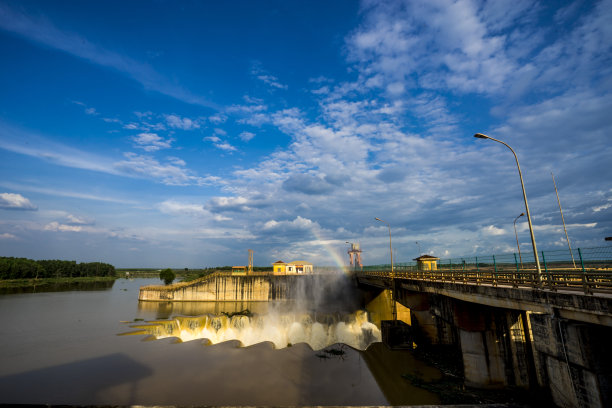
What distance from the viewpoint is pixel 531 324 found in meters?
13.2

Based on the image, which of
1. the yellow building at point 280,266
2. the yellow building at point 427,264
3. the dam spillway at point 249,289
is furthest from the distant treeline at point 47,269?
the yellow building at point 427,264

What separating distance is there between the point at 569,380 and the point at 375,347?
25701 millimetres

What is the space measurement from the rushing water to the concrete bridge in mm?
5604

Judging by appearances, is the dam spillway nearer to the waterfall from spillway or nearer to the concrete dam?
the concrete dam

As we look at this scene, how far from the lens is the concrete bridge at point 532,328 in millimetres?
10500

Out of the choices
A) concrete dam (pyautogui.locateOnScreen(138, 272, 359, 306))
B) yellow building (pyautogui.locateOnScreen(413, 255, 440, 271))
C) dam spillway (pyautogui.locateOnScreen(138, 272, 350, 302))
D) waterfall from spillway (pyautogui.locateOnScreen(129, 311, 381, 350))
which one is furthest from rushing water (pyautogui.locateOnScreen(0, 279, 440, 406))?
dam spillway (pyautogui.locateOnScreen(138, 272, 350, 302))

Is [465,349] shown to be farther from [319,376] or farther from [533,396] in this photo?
[319,376]

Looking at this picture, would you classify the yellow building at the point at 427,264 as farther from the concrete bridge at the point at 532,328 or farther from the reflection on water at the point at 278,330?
the reflection on water at the point at 278,330

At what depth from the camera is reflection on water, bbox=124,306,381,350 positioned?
38.1m

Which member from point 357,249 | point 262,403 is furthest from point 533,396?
point 357,249

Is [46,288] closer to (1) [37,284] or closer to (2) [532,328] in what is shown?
(1) [37,284]

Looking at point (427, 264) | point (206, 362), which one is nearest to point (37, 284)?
point (206, 362)

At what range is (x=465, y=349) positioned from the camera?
786 inches

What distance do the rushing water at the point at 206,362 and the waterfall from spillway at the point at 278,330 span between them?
0.52 ft
